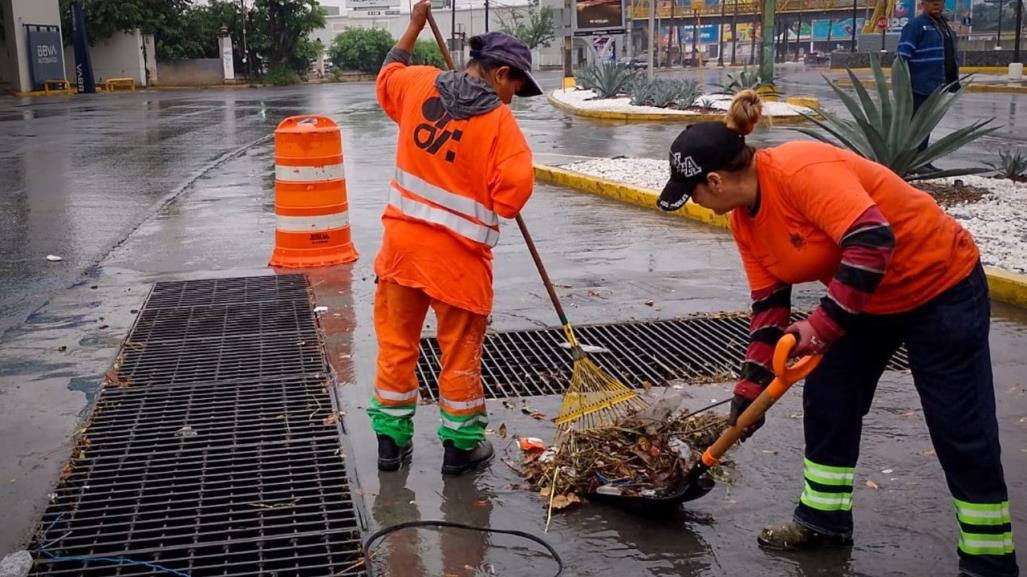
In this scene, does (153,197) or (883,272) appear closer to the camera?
(883,272)

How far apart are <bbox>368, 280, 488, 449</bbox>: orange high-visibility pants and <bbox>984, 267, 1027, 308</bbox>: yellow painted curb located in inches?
150

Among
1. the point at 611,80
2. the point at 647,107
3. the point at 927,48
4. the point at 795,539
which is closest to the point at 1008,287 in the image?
the point at 795,539

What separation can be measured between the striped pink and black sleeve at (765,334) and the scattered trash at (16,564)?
230 centimetres

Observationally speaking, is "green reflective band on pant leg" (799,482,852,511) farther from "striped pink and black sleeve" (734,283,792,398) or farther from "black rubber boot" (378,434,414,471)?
"black rubber boot" (378,434,414,471)

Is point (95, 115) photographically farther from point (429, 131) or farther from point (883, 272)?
Result: point (883, 272)

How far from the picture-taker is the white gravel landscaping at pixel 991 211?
7102mm

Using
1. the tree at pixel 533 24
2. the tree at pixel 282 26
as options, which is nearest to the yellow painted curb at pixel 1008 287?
the tree at pixel 282 26

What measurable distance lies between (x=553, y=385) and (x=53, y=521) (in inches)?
91.0

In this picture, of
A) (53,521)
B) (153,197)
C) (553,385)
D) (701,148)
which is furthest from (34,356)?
(153,197)

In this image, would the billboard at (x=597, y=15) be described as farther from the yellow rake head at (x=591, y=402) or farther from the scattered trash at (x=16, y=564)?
the scattered trash at (x=16, y=564)

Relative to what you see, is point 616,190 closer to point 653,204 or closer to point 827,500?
point 653,204

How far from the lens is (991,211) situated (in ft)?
27.8

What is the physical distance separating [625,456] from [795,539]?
2.45 feet

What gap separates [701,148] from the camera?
3.04 m
